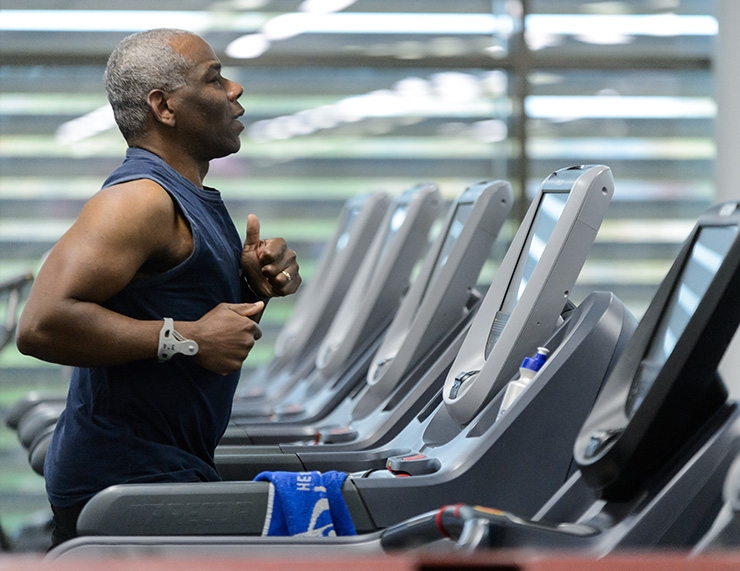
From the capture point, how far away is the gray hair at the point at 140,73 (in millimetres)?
1904

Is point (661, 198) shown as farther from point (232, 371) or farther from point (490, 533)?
point (490, 533)

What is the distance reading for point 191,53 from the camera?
6.36 ft

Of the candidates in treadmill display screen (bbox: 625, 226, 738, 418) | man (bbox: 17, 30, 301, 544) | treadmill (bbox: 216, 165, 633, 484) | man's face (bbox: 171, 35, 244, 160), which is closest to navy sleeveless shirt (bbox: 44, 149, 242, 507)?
man (bbox: 17, 30, 301, 544)

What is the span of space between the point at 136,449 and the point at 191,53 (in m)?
0.72

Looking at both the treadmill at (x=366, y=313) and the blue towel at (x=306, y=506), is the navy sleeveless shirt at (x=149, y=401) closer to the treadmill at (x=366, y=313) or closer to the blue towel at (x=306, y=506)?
the blue towel at (x=306, y=506)

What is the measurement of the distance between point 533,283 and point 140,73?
2.66ft

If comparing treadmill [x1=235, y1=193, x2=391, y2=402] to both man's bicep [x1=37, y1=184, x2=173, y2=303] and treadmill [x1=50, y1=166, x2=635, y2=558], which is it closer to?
treadmill [x1=50, y1=166, x2=635, y2=558]

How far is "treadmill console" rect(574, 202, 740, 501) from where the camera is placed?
1.38 m

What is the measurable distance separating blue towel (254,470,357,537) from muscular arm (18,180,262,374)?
23cm

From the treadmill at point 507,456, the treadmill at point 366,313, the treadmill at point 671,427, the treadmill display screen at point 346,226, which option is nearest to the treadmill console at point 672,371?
the treadmill at point 671,427

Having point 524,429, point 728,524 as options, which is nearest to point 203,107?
point 524,429

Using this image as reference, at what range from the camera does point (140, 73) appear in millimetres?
1902

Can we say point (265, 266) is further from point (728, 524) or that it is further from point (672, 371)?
point (728, 524)

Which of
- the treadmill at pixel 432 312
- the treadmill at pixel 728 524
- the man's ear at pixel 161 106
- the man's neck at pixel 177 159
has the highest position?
the man's ear at pixel 161 106
